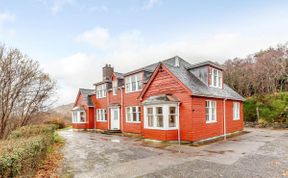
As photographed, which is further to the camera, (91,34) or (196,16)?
(91,34)

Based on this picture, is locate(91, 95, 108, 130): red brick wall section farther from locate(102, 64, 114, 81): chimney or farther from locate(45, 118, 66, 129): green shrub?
locate(45, 118, 66, 129): green shrub

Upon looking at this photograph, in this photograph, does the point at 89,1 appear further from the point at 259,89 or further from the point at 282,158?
the point at 259,89

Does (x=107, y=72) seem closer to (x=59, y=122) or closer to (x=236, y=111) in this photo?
(x=59, y=122)

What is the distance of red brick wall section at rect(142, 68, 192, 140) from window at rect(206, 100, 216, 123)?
2.33 metres

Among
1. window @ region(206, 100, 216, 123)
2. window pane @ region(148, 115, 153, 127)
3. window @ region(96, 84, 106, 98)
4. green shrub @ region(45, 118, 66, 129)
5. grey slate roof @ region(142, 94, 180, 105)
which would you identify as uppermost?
window @ region(96, 84, 106, 98)

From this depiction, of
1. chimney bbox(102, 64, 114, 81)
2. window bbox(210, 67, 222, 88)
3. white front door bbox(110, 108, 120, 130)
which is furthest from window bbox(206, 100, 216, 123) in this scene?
chimney bbox(102, 64, 114, 81)

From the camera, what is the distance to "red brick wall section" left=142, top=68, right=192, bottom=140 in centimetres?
1370

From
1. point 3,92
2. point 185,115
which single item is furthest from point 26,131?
point 185,115

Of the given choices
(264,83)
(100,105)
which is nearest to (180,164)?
(100,105)

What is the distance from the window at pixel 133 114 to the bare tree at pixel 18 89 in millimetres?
8398

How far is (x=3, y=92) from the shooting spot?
13617mm

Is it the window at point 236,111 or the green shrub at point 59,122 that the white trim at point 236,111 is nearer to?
the window at point 236,111

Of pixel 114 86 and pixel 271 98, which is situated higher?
pixel 114 86

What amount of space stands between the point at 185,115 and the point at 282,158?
6.12 m
